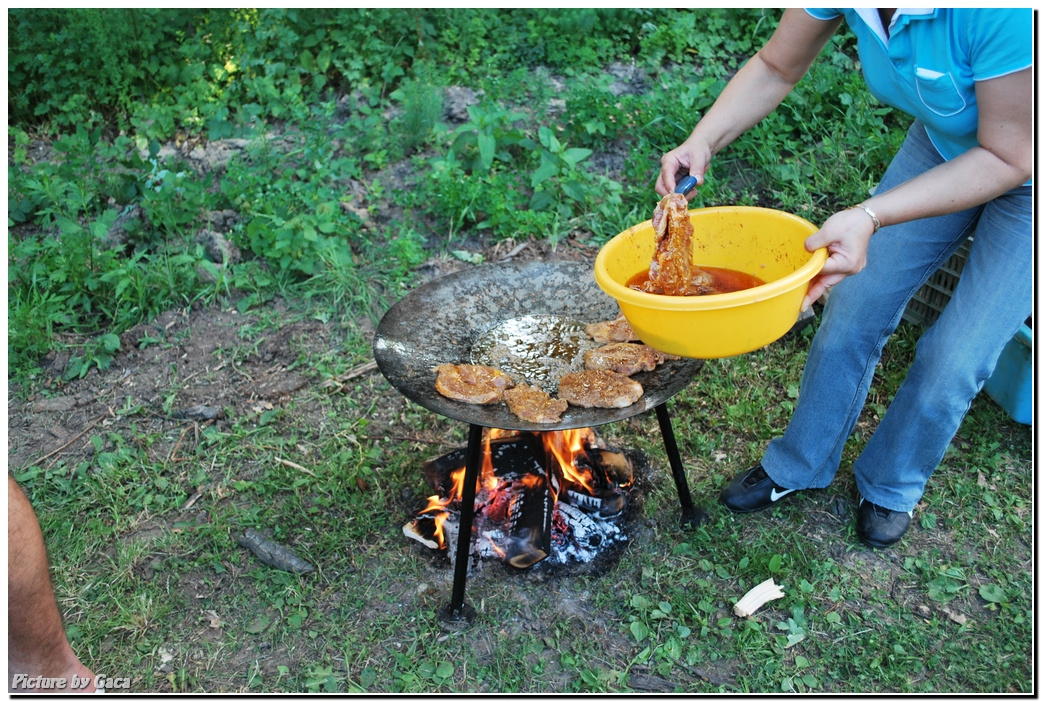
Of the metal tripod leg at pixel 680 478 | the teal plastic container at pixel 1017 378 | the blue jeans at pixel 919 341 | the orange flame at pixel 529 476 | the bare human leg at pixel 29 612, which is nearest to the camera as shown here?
the bare human leg at pixel 29 612

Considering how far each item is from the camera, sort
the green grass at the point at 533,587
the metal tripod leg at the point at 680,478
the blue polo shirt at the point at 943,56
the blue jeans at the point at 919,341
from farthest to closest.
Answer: the metal tripod leg at the point at 680,478
the green grass at the point at 533,587
the blue jeans at the point at 919,341
the blue polo shirt at the point at 943,56

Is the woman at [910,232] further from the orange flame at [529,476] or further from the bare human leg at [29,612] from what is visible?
the bare human leg at [29,612]

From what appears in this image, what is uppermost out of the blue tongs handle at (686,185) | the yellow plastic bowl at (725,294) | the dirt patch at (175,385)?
the blue tongs handle at (686,185)

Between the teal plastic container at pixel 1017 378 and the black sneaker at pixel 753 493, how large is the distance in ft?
3.50

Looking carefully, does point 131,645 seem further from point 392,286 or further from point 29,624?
point 392,286

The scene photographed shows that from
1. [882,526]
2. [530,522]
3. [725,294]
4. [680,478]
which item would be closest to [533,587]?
[530,522]

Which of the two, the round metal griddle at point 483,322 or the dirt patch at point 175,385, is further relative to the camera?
the dirt patch at point 175,385

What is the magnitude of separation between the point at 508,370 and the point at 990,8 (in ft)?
5.25

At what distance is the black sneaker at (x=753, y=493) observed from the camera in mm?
3240

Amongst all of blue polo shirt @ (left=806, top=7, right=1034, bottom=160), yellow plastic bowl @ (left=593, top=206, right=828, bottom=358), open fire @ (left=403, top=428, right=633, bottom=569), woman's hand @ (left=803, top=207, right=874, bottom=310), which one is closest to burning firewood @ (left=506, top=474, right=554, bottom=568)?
open fire @ (left=403, top=428, right=633, bottom=569)

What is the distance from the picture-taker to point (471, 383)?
8.03ft

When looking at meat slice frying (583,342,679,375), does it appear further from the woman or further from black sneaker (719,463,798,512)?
black sneaker (719,463,798,512)

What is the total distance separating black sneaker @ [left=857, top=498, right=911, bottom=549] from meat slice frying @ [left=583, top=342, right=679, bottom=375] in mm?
1137

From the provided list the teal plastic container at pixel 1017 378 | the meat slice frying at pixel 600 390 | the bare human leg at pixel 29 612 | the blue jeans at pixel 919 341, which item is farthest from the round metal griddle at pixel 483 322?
the teal plastic container at pixel 1017 378
